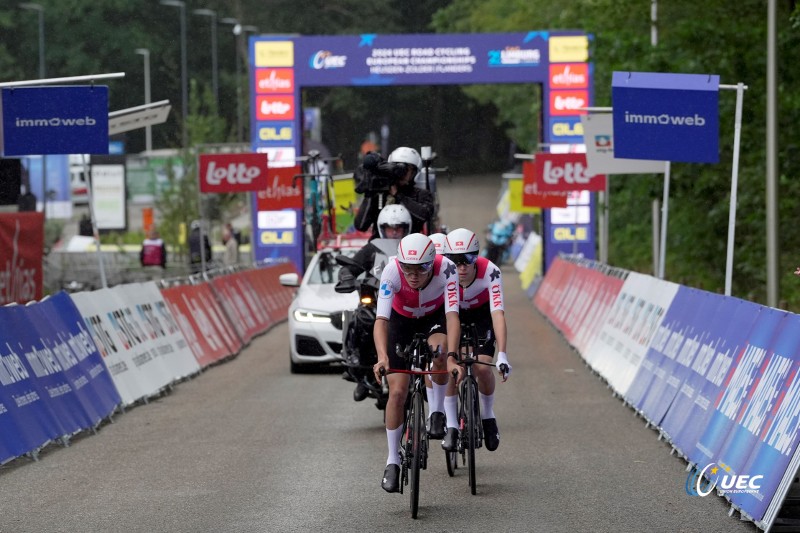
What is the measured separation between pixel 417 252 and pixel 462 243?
47.4 inches

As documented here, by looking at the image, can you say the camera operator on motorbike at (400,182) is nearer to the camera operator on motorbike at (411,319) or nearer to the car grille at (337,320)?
the car grille at (337,320)

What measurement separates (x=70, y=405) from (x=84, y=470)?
6.77 ft

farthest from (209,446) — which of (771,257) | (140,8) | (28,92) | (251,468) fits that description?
(140,8)

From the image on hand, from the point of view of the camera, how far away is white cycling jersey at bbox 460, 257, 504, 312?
1129 centimetres

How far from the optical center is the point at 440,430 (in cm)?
1065

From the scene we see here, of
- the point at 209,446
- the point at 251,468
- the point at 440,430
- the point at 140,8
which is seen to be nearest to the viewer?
the point at 440,430

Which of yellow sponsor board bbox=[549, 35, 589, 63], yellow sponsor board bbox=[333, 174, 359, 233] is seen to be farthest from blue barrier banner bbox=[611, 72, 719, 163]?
yellow sponsor board bbox=[549, 35, 589, 63]

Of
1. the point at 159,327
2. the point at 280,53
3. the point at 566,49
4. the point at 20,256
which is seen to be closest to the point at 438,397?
the point at 159,327

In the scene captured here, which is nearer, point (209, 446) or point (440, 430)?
point (440, 430)

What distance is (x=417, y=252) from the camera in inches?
396

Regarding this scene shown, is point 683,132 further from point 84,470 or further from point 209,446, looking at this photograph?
point 84,470

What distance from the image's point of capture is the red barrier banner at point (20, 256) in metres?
23.7

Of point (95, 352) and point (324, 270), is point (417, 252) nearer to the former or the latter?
point (95, 352)

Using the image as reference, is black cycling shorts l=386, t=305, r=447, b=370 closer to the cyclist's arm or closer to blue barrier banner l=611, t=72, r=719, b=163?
the cyclist's arm
